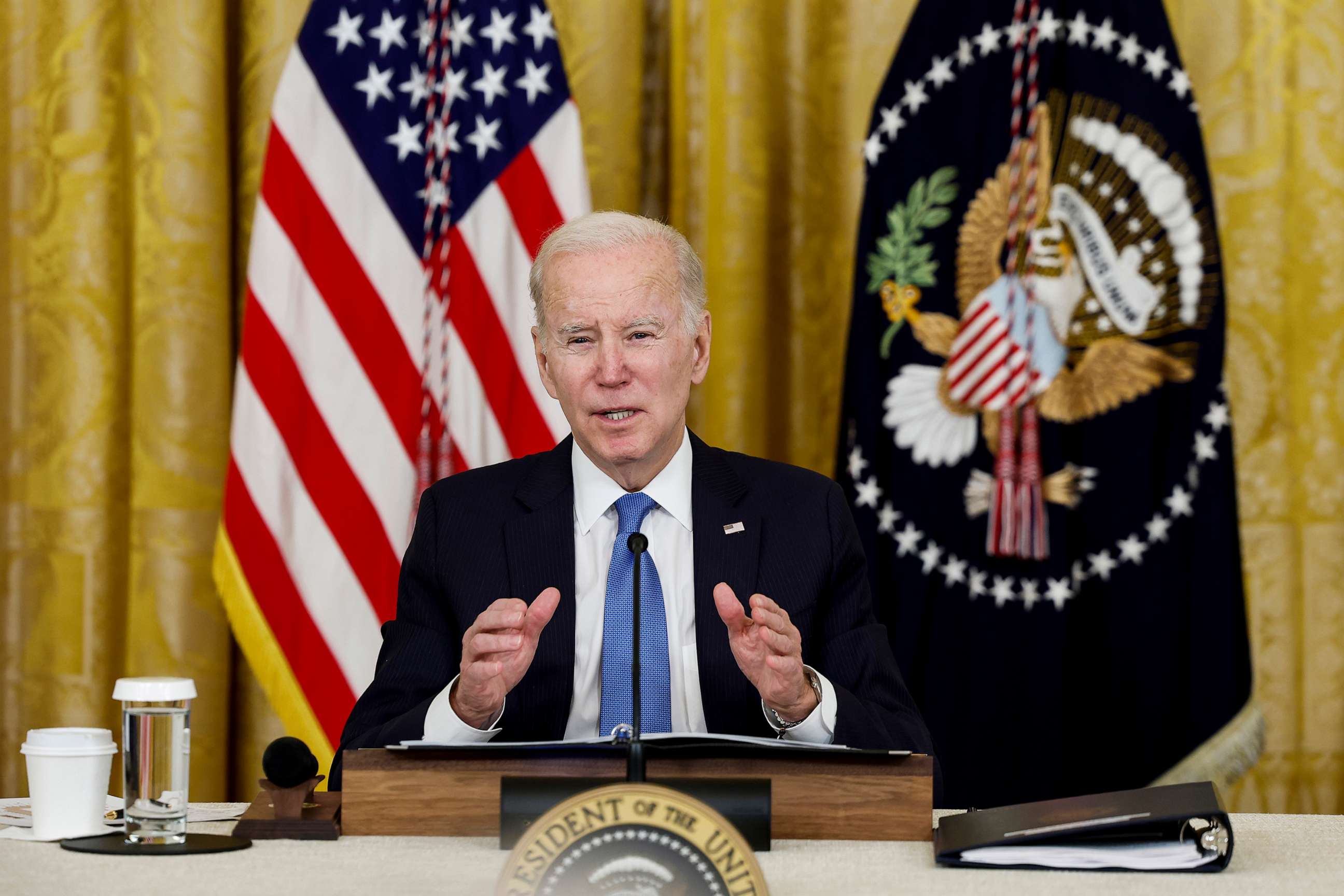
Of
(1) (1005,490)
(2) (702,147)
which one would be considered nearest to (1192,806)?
(1) (1005,490)

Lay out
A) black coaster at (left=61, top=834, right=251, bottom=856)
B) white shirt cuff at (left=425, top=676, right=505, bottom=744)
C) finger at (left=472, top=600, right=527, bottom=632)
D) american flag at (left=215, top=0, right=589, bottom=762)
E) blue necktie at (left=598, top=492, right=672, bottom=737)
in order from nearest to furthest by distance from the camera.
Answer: black coaster at (left=61, top=834, right=251, bottom=856) → finger at (left=472, top=600, right=527, bottom=632) → white shirt cuff at (left=425, top=676, right=505, bottom=744) → blue necktie at (left=598, top=492, right=672, bottom=737) → american flag at (left=215, top=0, right=589, bottom=762)

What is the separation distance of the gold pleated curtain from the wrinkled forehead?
102 centimetres

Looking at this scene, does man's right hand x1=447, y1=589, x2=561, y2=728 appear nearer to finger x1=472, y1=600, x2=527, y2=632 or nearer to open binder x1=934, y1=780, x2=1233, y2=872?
finger x1=472, y1=600, x2=527, y2=632

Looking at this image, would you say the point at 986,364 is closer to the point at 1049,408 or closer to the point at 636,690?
the point at 1049,408

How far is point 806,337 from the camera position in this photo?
3.05 meters

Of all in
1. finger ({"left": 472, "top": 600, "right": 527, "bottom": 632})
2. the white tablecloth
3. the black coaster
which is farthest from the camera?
finger ({"left": 472, "top": 600, "right": 527, "bottom": 632})

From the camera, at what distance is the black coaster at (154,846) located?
122cm

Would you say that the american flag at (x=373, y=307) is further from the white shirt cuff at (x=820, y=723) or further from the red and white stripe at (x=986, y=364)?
the white shirt cuff at (x=820, y=723)

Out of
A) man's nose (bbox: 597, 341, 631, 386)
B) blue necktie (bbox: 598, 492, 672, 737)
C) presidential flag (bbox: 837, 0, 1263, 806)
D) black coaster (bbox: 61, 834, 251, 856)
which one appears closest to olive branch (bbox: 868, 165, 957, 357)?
presidential flag (bbox: 837, 0, 1263, 806)

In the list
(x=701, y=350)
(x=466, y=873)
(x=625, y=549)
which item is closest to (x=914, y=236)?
(x=701, y=350)

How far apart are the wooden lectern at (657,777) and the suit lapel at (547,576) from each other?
0.48m

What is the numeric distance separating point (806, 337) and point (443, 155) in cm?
89

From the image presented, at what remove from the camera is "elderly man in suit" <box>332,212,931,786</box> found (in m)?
1.81

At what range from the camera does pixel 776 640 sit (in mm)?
1461
